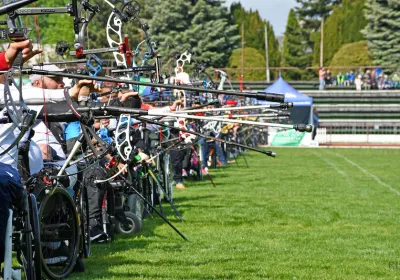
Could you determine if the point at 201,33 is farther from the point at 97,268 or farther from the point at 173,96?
the point at 97,268

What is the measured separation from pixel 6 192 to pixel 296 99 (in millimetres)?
40972

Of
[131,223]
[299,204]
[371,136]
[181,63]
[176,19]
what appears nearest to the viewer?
[131,223]

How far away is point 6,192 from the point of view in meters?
6.59

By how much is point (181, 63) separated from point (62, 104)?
905cm

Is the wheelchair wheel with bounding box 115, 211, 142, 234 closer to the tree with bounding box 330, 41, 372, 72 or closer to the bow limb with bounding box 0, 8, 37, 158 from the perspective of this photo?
the bow limb with bounding box 0, 8, 37, 158

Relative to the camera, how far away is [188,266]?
29.7 feet

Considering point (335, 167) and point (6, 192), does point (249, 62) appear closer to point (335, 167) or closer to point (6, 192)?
point (335, 167)

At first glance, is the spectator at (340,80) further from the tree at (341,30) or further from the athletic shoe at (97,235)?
the athletic shoe at (97,235)

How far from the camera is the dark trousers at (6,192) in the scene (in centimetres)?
653

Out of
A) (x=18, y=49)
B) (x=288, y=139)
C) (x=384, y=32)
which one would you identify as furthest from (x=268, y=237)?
(x=384, y=32)

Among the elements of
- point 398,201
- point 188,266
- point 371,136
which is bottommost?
point 371,136

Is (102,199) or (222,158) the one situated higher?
(102,199)

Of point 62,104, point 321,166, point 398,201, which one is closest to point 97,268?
point 62,104

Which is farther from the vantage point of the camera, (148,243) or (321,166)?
(321,166)
